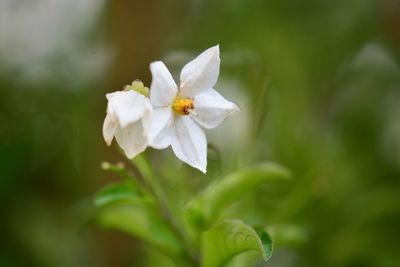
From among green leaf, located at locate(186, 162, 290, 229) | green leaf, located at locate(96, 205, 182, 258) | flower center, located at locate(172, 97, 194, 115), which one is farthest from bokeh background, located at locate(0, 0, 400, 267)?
flower center, located at locate(172, 97, 194, 115)

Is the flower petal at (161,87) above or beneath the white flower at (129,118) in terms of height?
above

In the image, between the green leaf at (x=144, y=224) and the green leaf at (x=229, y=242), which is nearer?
the green leaf at (x=229, y=242)

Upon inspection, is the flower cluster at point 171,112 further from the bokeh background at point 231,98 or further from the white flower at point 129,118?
the bokeh background at point 231,98

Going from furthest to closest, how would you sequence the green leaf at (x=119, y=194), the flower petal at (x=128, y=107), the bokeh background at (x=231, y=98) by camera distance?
1. the bokeh background at (x=231, y=98)
2. the green leaf at (x=119, y=194)
3. the flower petal at (x=128, y=107)

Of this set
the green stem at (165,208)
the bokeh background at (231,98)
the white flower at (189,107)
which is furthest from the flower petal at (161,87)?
the bokeh background at (231,98)

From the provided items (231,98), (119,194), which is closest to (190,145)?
(119,194)

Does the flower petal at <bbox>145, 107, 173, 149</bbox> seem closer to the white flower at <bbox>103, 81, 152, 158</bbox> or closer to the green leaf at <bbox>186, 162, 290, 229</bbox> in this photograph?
the white flower at <bbox>103, 81, 152, 158</bbox>

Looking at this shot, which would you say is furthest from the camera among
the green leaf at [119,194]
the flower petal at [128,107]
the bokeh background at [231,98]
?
the bokeh background at [231,98]

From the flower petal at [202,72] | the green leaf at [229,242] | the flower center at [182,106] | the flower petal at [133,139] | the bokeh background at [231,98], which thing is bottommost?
the green leaf at [229,242]

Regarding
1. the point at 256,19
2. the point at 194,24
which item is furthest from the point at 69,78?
the point at 256,19
